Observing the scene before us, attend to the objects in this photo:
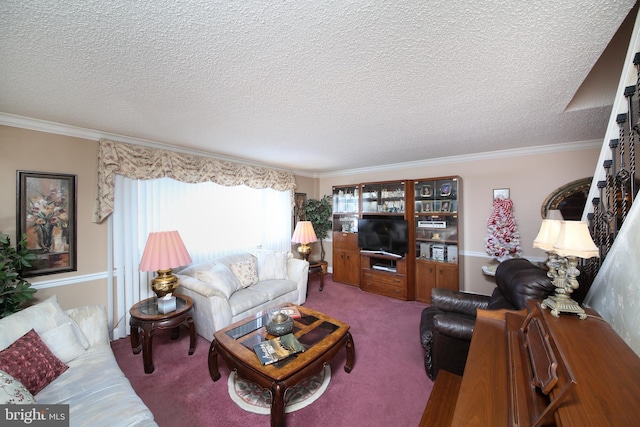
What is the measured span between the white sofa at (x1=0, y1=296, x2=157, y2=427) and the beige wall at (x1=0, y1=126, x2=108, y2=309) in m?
0.85

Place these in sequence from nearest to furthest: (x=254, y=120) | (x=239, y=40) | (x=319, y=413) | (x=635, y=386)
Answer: (x=635, y=386), (x=239, y=40), (x=319, y=413), (x=254, y=120)

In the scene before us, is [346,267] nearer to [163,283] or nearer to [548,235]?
[163,283]

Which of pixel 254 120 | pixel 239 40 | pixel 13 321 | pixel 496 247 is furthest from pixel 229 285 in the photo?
pixel 496 247

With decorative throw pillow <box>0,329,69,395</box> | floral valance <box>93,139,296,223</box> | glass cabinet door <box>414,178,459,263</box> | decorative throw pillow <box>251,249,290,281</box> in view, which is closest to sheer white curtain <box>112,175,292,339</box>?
floral valance <box>93,139,296,223</box>

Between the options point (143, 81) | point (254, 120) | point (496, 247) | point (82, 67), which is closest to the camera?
point (82, 67)

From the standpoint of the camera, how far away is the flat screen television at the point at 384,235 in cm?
398

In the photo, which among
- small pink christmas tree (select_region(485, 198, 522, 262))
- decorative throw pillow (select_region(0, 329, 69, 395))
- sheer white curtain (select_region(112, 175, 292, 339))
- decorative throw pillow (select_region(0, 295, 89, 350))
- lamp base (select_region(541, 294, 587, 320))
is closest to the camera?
lamp base (select_region(541, 294, 587, 320))

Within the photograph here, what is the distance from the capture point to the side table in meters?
2.12

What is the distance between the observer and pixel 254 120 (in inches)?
89.1

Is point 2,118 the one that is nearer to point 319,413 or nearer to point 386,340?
point 319,413

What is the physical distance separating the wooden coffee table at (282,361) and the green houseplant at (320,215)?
2.70 m

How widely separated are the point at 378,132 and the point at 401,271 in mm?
2420
